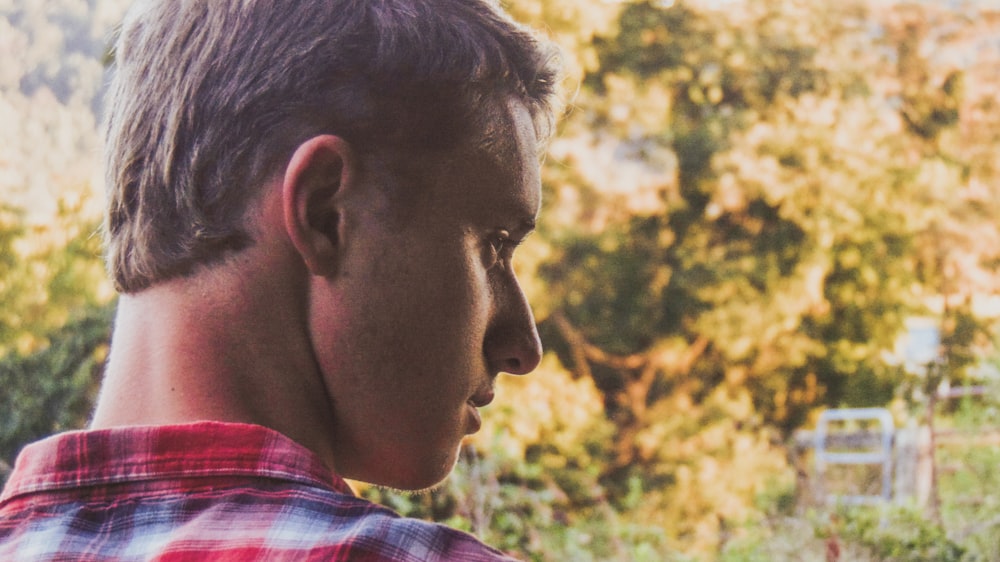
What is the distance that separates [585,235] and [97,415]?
10.6 ft

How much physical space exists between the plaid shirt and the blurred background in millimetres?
1451

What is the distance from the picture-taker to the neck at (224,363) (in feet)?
1.73

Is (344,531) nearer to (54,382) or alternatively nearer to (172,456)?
(172,456)

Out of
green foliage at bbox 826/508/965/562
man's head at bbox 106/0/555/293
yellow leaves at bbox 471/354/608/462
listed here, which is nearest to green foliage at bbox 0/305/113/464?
yellow leaves at bbox 471/354/608/462

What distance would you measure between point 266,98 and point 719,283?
3083mm

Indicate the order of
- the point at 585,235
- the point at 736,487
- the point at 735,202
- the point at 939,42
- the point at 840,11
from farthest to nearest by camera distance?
the point at 585,235 → the point at 735,202 → the point at 840,11 → the point at 736,487 → the point at 939,42

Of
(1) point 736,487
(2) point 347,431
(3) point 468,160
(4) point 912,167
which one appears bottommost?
(1) point 736,487

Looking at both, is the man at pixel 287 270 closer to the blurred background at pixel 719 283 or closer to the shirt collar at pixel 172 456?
the shirt collar at pixel 172 456

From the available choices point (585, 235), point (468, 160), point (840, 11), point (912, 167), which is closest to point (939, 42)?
point (912, 167)

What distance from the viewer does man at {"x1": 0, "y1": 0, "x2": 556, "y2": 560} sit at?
0.51 meters

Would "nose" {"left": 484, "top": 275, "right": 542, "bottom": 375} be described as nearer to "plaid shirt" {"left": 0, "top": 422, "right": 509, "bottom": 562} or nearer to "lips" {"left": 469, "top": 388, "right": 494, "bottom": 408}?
"lips" {"left": 469, "top": 388, "right": 494, "bottom": 408}

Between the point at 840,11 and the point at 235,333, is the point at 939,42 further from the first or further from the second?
the point at 235,333

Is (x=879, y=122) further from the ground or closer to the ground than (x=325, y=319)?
closer to the ground

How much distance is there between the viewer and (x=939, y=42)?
2684 mm
